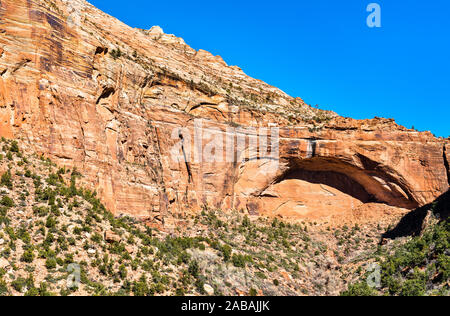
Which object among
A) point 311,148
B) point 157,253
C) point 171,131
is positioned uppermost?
point 171,131

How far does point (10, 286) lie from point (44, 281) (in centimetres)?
178

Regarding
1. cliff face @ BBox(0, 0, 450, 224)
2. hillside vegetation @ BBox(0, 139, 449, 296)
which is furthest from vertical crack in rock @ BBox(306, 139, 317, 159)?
hillside vegetation @ BBox(0, 139, 449, 296)

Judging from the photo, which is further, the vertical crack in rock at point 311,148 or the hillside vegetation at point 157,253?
the vertical crack in rock at point 311,148

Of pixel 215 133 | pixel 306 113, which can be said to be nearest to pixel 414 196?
pixel 306 113

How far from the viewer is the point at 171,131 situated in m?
44.4

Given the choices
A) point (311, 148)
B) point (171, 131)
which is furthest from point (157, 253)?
point (311, 148)

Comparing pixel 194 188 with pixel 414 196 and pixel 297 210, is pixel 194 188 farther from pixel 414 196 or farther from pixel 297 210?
pixel 414 196

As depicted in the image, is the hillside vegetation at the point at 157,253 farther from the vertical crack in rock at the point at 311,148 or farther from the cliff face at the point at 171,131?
the vertical crack in rock at the point at 311,148

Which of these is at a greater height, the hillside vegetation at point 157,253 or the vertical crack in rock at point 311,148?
the vertical crack in rock at point 311,148

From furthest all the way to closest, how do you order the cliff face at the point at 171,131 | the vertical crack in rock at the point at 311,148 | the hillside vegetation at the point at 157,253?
the vertical crack in rock at the point at 311,148, the cliff face at the point at 171,131, the hillside vegetation at the point at 157,253

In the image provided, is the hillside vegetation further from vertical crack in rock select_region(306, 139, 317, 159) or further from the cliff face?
vertical crack in rock select_region(306, 139, 317, 159)

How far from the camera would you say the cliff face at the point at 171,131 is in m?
32.3

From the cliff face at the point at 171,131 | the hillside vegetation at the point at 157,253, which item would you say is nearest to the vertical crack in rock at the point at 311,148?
the cliff face at the point at 171,131

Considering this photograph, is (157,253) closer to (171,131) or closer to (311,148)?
(171,131)
